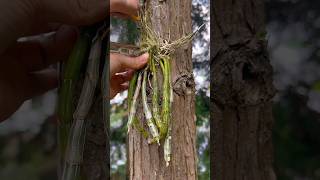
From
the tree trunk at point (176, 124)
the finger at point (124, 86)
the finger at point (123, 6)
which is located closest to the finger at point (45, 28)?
the finger at point (123, 6)

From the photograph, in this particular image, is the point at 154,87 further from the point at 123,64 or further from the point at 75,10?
the point at 75,10

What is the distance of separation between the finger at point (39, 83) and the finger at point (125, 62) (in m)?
0.23

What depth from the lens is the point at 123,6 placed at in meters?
0.47

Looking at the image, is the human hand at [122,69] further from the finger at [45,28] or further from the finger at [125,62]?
the finger at [45,28]

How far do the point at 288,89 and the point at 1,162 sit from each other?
1.31 feet

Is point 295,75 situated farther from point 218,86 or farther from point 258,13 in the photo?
point 218,86

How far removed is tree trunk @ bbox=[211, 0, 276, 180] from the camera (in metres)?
0.73

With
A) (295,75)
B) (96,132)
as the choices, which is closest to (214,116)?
(295,75)

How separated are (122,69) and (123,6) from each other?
0.14 m

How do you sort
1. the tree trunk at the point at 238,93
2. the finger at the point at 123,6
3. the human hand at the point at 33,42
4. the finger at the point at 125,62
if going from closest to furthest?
the human hand at the point at 33,42, the finger at the point at 123,6, the finger at the point at 125,62, the tree trunk at the point at 238,93

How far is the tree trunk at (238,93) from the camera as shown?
73cm

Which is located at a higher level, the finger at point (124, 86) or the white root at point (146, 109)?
the finger at point (124, 86)

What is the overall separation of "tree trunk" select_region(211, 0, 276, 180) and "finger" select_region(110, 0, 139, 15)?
28cm

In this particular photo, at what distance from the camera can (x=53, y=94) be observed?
32cm
